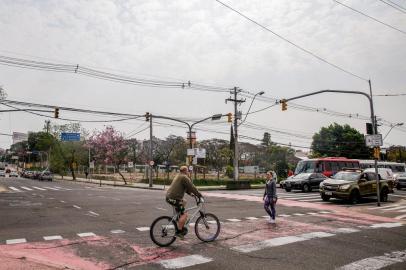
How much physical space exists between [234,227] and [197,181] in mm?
32348

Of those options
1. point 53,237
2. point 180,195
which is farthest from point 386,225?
point 53,237

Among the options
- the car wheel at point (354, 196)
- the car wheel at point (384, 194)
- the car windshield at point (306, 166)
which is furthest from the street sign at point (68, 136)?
the car wheel at point (384, 194)

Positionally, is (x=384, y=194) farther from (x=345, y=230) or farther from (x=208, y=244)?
(x=208, y=244)

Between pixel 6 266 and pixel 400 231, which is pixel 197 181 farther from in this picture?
pixel 6 266

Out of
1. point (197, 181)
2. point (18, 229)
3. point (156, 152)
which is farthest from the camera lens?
point (156, 152)

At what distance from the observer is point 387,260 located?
7.93m

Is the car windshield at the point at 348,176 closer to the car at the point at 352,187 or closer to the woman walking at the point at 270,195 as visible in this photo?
the car at the point at 352,187

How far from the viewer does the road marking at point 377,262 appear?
7.30 m

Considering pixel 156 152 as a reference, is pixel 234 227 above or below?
below

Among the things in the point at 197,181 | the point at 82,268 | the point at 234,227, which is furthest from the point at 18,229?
the point at 197,181

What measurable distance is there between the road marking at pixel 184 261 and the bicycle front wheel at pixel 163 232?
46.2 inches

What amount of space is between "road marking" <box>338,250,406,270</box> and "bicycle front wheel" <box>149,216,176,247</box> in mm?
3724

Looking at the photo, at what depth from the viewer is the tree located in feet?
263

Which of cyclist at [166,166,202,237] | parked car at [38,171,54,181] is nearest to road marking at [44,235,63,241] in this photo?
cyclist at [166,166,202,237]
